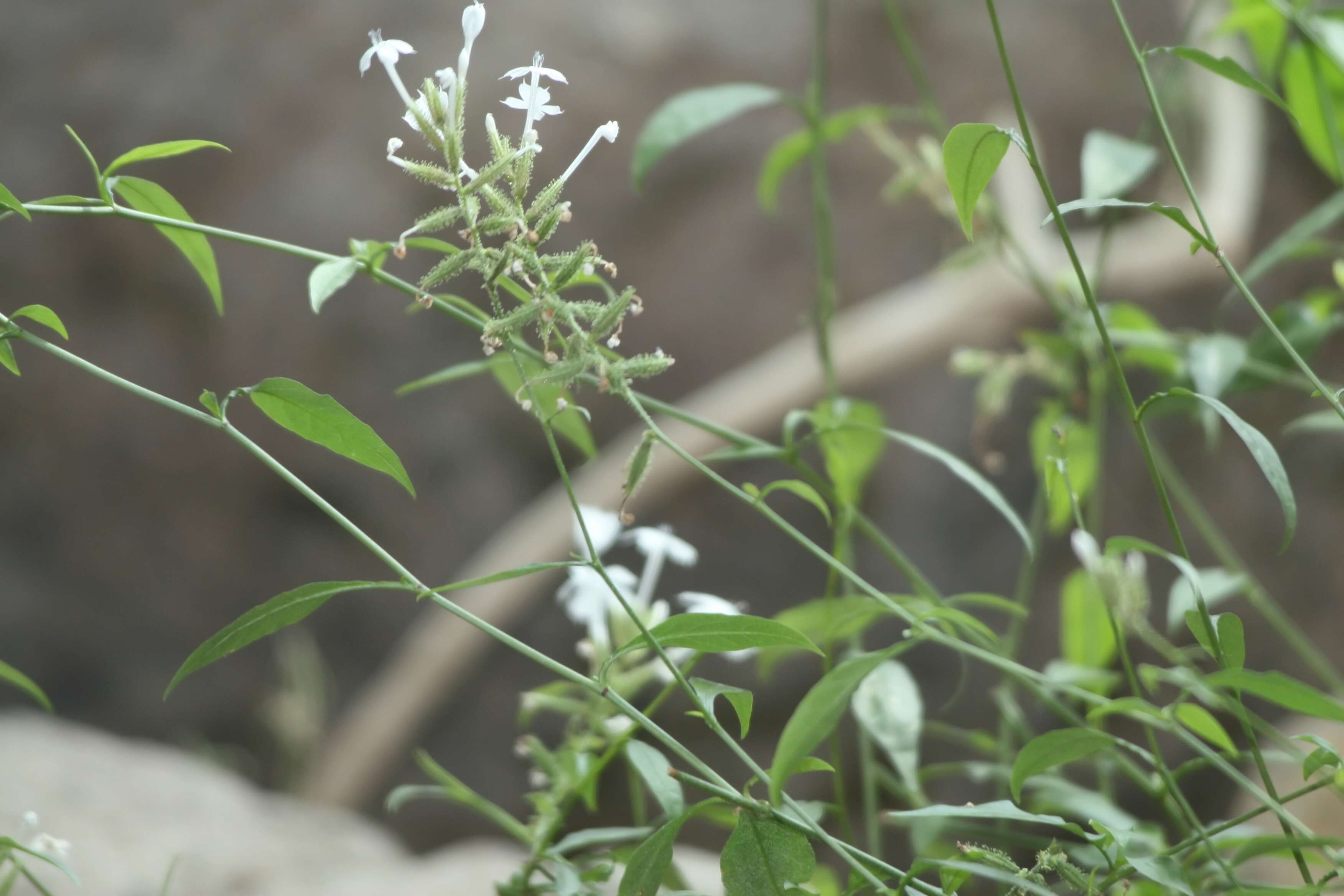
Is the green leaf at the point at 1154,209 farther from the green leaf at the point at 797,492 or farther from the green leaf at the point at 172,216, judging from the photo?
the green leaf at the point at 172,216

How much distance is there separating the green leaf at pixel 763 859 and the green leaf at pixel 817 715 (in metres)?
0.06

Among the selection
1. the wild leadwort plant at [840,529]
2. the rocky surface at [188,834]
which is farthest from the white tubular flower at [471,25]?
the rocky surface at [188,834]

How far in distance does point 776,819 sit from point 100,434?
61.0 inches

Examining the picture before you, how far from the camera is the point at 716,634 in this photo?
0.33 meters

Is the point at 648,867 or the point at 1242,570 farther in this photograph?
the point at 1242,570

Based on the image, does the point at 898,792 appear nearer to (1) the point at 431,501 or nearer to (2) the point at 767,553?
(2) the point at 767,553

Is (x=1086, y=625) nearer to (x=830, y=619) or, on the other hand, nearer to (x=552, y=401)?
(x=830, y=619)

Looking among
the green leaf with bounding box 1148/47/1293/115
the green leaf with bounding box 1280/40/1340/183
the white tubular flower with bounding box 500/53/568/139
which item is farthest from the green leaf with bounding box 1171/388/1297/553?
the green leaf with bounding box 1280/40/1340/183

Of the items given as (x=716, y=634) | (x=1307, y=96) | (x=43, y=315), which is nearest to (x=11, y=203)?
(x=43, y=315)

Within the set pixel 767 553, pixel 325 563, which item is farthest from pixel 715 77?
pixel 325 563

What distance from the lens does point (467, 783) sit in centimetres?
162

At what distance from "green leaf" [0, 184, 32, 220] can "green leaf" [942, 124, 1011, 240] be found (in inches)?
11.5

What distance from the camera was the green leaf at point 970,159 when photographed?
0.32 metres

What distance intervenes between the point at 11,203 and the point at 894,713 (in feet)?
1.29
